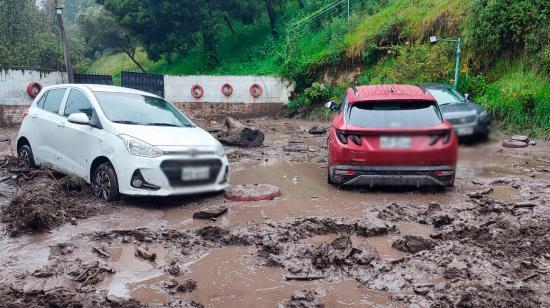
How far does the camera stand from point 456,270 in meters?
3.66

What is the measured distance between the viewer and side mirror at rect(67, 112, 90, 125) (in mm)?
5918

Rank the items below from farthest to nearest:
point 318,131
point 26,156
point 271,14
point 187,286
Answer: point 271,14 → point 318,131 → point 26,156 → point 187,286

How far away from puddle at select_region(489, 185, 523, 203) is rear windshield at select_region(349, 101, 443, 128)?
153 cm

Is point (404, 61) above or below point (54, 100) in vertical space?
above

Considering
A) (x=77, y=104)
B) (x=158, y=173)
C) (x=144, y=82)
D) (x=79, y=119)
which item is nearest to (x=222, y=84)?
(x=144, y=82)

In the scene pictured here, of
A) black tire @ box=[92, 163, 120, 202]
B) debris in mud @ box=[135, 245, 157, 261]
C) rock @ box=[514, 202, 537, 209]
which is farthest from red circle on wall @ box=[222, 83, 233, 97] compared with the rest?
debris in mud @ box=[135, 245, 157, 261]

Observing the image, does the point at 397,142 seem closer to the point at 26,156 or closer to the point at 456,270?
the point at 456,270

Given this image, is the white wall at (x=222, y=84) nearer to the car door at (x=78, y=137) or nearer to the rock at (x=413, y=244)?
the car door at (x=78, y=137)

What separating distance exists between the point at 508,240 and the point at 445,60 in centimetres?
1006

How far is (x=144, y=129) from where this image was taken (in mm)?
5824

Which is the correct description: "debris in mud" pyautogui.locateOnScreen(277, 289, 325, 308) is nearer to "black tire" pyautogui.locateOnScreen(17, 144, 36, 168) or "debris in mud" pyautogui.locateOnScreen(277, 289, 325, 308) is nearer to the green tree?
"black tire" pyautogui.locateOnScreen(17, 144, 36, 168)

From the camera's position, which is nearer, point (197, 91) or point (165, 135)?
point (165, 135)

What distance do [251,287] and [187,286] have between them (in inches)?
19.8

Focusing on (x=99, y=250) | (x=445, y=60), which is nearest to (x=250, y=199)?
(x=99, y=250)
